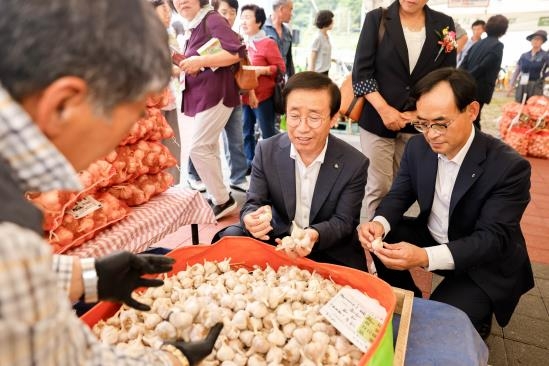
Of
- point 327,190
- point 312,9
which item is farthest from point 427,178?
point 312,9

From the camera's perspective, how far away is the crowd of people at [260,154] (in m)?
0.48

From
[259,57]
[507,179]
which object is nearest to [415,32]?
[507,179]

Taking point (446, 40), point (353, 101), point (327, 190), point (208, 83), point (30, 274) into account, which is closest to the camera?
point (30, 274)

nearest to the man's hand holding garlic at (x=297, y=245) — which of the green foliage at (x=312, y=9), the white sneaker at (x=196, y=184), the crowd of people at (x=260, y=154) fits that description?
the crowd of people at (x=260, y=154)

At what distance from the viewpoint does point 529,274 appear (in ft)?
5.74

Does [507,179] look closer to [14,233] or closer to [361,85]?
[361,85]

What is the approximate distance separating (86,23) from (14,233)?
0.27 m

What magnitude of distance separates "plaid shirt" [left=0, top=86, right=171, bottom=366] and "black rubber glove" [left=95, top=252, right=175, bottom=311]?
1.34 ft

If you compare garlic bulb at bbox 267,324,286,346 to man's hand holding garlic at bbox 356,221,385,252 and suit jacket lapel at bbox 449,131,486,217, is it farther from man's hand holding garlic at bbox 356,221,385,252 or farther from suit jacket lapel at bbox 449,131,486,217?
suit jacket lapel at bbox 449,131,486,217

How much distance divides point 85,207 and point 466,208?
159 centimetres

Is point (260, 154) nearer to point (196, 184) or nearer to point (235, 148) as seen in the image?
point (235, 148)

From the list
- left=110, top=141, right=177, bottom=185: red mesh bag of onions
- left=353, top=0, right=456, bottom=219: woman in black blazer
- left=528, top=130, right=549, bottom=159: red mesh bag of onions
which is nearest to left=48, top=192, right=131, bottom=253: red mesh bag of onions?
left=110, top=141, right=177, bottom=185: red mesh bag of onions

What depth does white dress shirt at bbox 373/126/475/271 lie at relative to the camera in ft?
5.09

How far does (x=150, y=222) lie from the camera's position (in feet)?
6.00
